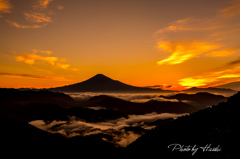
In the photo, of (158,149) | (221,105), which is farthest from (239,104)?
(158,149)

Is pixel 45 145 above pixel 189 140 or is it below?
below

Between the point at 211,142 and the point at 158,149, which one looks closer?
the point at 211,142

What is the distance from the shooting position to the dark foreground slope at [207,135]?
99.3 feet

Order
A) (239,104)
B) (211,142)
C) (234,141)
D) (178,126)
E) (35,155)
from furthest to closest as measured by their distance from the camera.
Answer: (35,155)
(178,126)
(239,104)
(211,142)
(234,141)

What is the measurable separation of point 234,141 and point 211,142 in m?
4.44

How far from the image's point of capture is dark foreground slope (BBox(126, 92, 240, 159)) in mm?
30281

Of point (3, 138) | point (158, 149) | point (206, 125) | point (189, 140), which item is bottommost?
point (3, 138)

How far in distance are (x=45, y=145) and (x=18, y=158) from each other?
3511cm

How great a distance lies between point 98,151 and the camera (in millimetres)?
184375

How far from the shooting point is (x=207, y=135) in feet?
122

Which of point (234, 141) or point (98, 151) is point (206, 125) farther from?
point (98, 151)

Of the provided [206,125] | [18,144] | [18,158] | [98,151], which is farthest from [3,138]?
[206,125]

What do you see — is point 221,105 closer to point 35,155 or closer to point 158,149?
point 158,149

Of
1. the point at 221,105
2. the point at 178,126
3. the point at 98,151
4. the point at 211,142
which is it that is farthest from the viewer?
the point at 98,151
